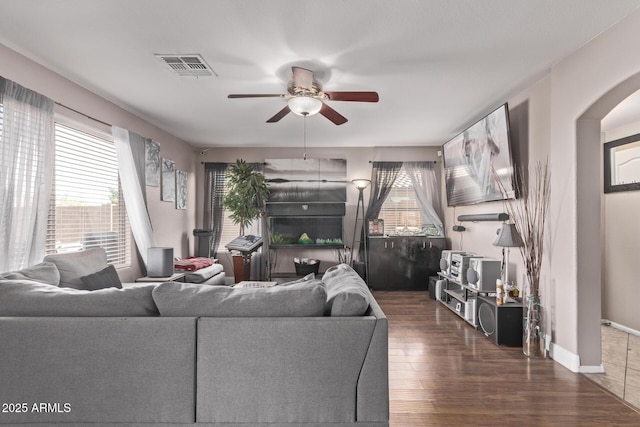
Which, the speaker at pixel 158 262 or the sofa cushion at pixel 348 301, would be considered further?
the speaker at pixel 158 262

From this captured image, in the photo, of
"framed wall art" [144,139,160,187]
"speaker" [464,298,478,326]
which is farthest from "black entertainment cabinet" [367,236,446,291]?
"framed wall art" [144,139,160,187]

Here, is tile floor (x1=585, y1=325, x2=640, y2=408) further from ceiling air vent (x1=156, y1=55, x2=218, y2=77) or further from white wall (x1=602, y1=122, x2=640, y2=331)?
ceiling air vent (x1=156, y1=55, x2=218, y2=77)

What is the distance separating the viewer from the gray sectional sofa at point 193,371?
5.62ft

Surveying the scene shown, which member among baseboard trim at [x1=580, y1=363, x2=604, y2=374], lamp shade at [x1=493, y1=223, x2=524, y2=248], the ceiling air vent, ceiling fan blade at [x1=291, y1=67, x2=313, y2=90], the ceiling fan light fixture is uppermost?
the ceiling air vent

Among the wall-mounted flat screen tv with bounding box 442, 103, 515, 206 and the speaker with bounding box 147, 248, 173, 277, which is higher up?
the wall-mounted flat screen tv with bounding box 442, 103, 515, 206

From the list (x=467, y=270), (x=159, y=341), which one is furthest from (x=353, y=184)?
(x=159, y=341)

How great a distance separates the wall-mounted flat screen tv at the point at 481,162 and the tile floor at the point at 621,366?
1.71 meters

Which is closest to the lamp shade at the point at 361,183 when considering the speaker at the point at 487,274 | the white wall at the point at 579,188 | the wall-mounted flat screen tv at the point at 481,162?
the wall-mounted flat screen tv at the point at 481,162

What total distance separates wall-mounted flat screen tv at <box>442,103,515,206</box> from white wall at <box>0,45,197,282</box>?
4294 millimetres

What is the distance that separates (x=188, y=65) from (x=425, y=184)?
15.5 ft

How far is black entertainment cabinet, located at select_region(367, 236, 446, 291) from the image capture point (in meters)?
6.23

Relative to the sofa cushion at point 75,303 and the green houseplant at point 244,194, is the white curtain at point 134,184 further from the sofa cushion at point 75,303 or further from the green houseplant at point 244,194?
the sofa cushion at point 75,303

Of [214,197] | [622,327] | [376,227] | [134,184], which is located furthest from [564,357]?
[214,197]

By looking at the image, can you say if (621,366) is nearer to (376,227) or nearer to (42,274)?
(376,227)
